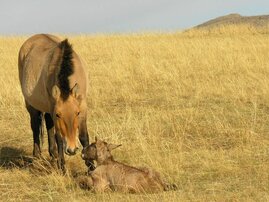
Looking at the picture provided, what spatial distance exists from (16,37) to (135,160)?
18.0 meters

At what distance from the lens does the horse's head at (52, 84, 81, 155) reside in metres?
→ 5.71

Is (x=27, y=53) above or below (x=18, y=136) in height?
above

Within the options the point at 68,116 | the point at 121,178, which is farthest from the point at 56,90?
the point at 121,178

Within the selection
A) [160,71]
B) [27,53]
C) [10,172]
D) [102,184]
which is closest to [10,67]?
[160,71]

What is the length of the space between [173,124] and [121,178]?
3.29m

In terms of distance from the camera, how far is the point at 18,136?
8.85m

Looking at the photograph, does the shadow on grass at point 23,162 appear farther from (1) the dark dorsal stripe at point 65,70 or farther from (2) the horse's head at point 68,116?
(1) the dark dorsal stripe at point 65,70

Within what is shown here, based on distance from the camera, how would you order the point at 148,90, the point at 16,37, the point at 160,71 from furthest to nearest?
the point at 16,37, the point at 160,71, the point at 148,90

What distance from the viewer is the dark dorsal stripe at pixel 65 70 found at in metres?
6.02

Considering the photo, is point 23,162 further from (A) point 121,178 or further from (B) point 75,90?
(A) point 121,178

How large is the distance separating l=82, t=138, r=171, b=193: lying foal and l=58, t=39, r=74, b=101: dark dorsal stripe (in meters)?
0.75

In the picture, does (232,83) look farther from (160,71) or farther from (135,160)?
(135,160)

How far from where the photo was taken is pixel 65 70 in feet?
20.5

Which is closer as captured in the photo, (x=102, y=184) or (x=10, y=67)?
(x=102, y=184)
